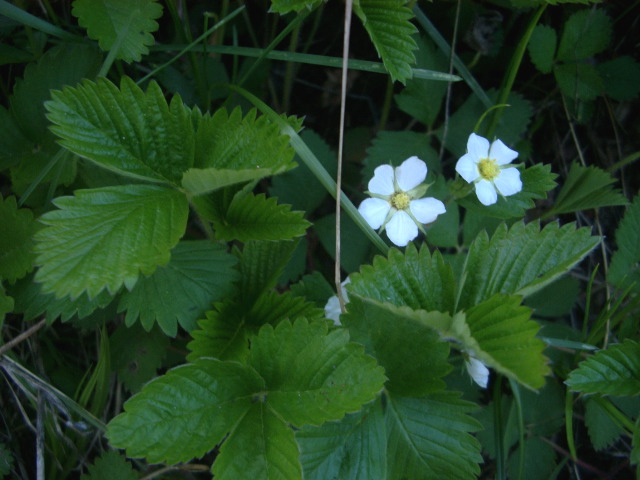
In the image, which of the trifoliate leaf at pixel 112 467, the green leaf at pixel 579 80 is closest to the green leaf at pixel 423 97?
the green leaf at pixel 579 80

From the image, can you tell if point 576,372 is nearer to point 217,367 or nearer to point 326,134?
point 217,367

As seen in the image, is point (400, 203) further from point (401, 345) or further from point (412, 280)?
point (401, 345)

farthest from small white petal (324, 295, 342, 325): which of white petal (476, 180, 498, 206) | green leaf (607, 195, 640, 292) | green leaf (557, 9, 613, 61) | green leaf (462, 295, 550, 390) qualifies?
green leaf (557, 9, 613, 61)

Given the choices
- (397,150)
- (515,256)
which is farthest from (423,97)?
(515,256)

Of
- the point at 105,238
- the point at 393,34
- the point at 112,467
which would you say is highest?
the point at 393,34

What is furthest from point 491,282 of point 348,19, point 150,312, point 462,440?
point 150,312

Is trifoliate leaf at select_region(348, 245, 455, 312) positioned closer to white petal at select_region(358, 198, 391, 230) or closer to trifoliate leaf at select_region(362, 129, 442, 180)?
white petal at select_region(358, 198, 391, 230)

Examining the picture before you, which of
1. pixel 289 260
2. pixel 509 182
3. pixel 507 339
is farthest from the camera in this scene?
pixel 289 260
